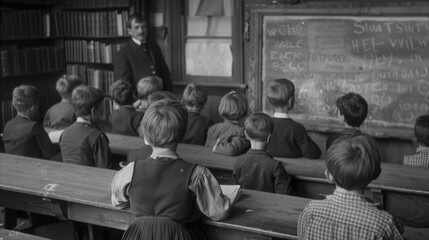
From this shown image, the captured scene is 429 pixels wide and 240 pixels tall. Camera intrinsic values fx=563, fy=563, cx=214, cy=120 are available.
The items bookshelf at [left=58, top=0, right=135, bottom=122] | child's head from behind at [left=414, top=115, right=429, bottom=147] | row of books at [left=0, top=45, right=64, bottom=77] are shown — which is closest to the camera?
child's head from behind at [left=414, top=115, right=429, bottom=147]

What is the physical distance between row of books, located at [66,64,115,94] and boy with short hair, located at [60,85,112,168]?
2.95 metres

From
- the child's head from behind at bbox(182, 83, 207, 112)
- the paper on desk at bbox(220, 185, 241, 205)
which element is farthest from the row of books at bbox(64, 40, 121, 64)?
the paper on desk at bbox(220, 185, 241, 205)

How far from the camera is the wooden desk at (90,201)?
7.09 feet

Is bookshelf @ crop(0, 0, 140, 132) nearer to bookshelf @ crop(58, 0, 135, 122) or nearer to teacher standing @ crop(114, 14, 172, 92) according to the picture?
bookshelf @ crop(58, 0, 135, 122)

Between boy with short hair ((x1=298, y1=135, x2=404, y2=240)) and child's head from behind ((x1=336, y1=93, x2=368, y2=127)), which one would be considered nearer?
boy with short hair ((x1=298, y1=135, x2=404, y2=240))

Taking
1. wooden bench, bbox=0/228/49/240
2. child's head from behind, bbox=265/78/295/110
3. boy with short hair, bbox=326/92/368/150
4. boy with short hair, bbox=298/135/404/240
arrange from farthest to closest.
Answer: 1. child's head from behind, bbox=265/78/295/110
2. boy with short hair, bbox=326/92/368/150
3. wooden bench, bbox=0/228/49/240
4. boy with short hair, bbox=298/135/404/240

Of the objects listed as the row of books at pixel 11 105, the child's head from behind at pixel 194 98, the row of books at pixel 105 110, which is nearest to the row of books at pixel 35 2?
the row of books at pixel 11 105

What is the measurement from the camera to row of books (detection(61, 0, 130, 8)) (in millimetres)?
6059

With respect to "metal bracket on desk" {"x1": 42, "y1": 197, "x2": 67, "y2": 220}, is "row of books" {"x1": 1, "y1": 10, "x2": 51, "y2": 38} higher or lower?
higher

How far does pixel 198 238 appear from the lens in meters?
2.22

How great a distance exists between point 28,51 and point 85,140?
3.08 metres

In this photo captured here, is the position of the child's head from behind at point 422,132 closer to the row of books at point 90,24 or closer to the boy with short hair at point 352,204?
the boy with short hair at point 352,204

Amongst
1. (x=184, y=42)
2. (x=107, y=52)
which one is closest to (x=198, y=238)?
(x=184, y=42)

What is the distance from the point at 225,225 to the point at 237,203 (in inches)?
8.5
